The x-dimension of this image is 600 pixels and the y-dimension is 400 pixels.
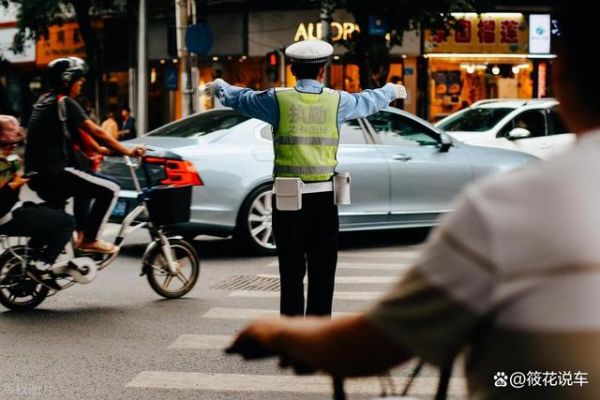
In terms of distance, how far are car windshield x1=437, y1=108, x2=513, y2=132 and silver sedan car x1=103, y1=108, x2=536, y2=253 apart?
4400 millimetres

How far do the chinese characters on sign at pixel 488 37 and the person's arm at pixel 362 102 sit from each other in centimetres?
2272

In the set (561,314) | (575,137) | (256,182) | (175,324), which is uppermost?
(575,137)

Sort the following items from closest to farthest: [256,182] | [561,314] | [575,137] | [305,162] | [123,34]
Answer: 1. [561,314]
2. [575,137]
3. [305,162]
4. [256,182]
5. [123,34]

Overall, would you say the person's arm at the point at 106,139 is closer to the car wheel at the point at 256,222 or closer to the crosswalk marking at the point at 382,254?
the car wheel at the point at 256,222

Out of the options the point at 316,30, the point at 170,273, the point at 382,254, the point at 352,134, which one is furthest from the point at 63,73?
the point at 316,30

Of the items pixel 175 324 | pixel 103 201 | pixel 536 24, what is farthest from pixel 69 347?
pixel 536 24

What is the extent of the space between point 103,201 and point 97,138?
0.48m

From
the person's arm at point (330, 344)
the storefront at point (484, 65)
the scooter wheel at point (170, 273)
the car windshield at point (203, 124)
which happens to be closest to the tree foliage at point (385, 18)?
the storefront at point (484, 65)

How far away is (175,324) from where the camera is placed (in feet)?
22.7

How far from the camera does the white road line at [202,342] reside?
246 inches

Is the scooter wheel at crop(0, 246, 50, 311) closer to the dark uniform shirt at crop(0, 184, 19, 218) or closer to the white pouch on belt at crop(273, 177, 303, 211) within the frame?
the dark uniform shirt at crop(0, 184, 19, 218)

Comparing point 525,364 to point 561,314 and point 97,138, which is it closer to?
point 561,314

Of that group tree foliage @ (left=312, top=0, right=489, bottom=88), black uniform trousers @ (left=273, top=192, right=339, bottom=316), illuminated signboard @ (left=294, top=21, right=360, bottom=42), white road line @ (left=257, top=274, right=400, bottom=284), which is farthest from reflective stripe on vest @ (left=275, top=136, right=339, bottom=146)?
illuminated signboard @ (left=294, top=21, right=360, bottom=42)

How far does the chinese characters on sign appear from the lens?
92.1 ft
